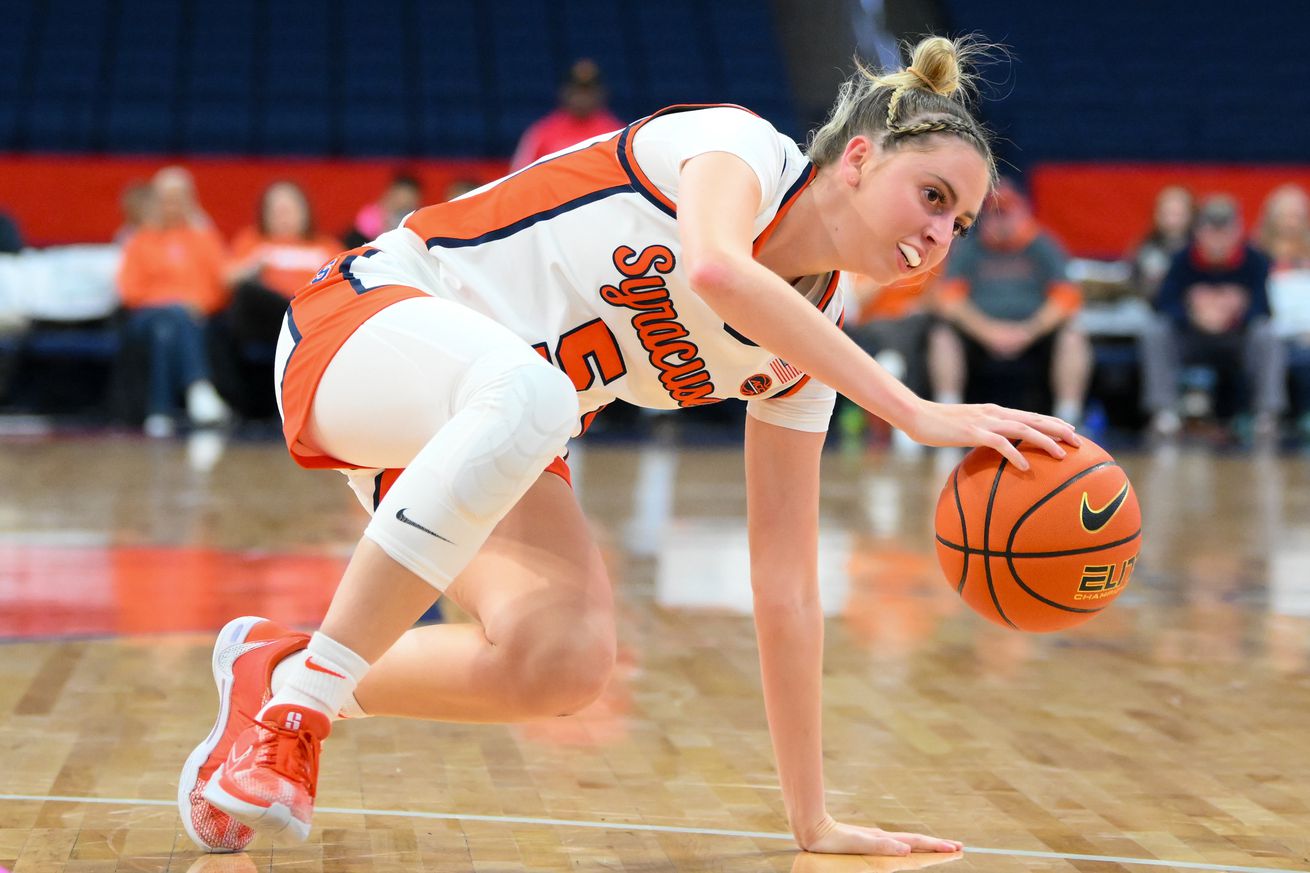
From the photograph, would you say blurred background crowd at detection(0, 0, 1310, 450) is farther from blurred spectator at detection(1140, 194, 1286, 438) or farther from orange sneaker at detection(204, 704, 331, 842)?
orange sneaker at detection(204, 704, 331, 842)

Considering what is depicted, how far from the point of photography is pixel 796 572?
2.26 metres

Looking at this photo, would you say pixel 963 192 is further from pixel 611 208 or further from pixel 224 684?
pixel 224 684

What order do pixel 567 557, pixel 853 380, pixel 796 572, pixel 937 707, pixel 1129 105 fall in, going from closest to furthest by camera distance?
pixel 853 380 → pixel 567 557 → pixel 796 572 → pixel 937 707 → pixel 1129 105

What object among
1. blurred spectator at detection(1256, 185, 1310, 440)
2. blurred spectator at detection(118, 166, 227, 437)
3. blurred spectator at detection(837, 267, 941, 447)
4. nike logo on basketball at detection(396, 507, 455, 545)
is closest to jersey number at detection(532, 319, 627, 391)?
nike logo on basketball at detection(396, 507, 455, 545)

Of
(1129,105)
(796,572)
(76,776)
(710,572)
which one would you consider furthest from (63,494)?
(1129,105)

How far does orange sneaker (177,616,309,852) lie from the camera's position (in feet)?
6.59

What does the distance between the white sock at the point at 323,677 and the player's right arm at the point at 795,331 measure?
578mm

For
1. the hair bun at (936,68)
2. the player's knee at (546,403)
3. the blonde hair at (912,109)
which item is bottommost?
the player's knee at (546,403)

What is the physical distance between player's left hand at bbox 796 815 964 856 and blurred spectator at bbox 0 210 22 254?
311 inches

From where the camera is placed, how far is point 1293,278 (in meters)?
9.30

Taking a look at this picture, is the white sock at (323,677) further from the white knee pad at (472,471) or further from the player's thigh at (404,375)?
the player's thigh at (404,375)

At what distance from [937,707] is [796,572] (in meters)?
0.82

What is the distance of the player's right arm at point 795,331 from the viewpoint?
188 centimetres

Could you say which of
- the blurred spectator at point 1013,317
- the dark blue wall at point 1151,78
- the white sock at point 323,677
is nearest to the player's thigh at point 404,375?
the white sock at point 323,677
